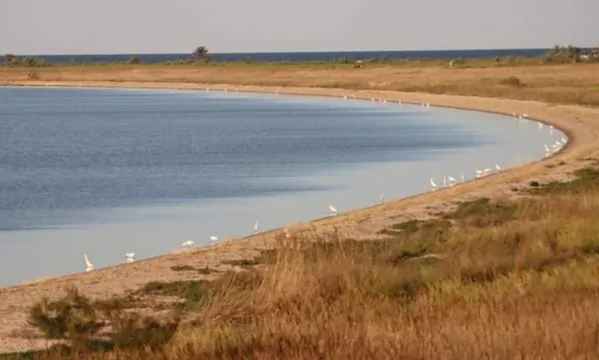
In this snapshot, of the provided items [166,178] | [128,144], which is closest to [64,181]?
[166,178]

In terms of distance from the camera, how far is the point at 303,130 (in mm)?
51969

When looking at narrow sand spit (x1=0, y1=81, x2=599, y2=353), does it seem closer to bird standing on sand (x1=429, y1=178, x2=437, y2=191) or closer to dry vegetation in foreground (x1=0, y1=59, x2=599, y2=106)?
bird standing on sand (x1=429, y1=178, x2=437, y2=191)

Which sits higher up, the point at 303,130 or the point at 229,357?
the point at 229,357

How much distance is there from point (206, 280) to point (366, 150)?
90.1 feet

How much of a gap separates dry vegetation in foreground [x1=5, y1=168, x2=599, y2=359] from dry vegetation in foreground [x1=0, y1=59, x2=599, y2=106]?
41156 millimetres

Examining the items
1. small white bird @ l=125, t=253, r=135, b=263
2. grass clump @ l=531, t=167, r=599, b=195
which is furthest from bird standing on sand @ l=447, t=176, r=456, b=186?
small white bird @ l=125, t=253, r=135, b=263

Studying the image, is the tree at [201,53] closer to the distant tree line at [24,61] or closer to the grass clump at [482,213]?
the distant tree line at [24,61]

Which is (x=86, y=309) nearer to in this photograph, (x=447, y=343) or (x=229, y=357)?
(x=229, y=357)

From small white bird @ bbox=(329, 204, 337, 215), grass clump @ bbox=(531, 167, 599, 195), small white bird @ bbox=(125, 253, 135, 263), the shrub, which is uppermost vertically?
the shrub

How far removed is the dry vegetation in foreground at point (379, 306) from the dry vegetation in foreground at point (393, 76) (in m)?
41.2

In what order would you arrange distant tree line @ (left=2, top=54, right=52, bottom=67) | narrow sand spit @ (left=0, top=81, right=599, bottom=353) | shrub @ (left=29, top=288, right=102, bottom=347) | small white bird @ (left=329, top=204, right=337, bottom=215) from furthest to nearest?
1. distant tree line @ (left=2, top=54, right=52, bottom=67)
2. small white bird @ (left=329, top=204, right=337, bottom=215)
3. narrow sand spit @ (left=0, top=81, right=599, bottom=353)
4. shrub @ (left=29, top=288, right=102, bottom=347)

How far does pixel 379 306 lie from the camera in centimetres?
973

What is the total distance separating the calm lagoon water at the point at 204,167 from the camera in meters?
21.6

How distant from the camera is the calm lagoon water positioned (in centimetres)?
2158
